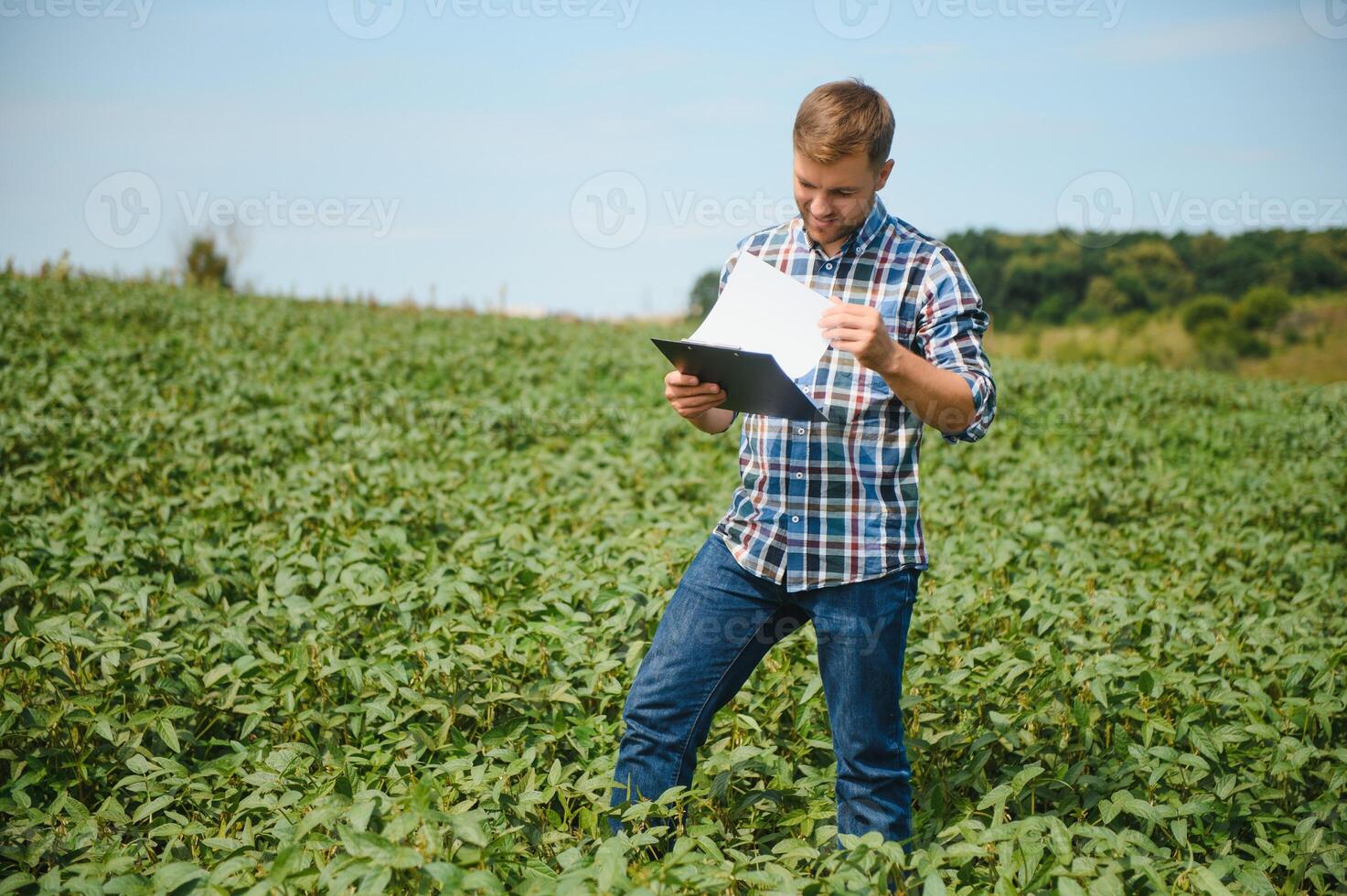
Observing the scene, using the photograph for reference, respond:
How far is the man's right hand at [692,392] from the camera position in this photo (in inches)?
86.0

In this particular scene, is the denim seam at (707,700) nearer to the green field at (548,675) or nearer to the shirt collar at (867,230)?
the green field at (548,675)

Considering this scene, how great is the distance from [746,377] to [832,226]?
448 mm

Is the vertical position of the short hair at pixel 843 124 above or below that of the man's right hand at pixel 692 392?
above

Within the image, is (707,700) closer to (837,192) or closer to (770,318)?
(770,318)

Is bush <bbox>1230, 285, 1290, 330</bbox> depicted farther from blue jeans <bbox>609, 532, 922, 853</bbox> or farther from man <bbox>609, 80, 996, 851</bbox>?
blue jeans <bbox>609, 532, 922, 853</bbox>

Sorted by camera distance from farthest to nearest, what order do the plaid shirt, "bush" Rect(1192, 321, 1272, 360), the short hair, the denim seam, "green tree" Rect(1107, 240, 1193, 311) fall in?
"green tree" Rect(1107, 240, 1193, 311) < "bush" Rect(1192, 321, 1272, 360) < the denim seam < the plaid shirt < the short hair

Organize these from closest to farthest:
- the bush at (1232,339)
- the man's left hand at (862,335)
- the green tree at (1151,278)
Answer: the man's left hand at (862,335), the bush at (1232,339), the green tree at (1151,278)

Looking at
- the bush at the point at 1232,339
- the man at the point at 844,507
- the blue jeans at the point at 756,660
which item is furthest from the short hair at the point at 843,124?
the bush at the point at 1232,339

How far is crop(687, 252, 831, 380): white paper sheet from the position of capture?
2080 millimetres

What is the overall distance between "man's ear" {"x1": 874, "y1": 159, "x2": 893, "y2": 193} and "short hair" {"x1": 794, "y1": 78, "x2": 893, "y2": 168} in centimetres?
5

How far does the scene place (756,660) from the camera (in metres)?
2.38

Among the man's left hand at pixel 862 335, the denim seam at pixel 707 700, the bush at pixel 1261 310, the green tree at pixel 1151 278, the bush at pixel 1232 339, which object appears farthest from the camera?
the green tree at pixel 1151 278

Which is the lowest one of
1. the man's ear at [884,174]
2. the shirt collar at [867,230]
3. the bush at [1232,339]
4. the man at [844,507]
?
the man at [844,507]

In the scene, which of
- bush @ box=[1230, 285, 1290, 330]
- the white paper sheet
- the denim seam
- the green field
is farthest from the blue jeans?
bush @ box=[1230, 285, 1290, 330]
